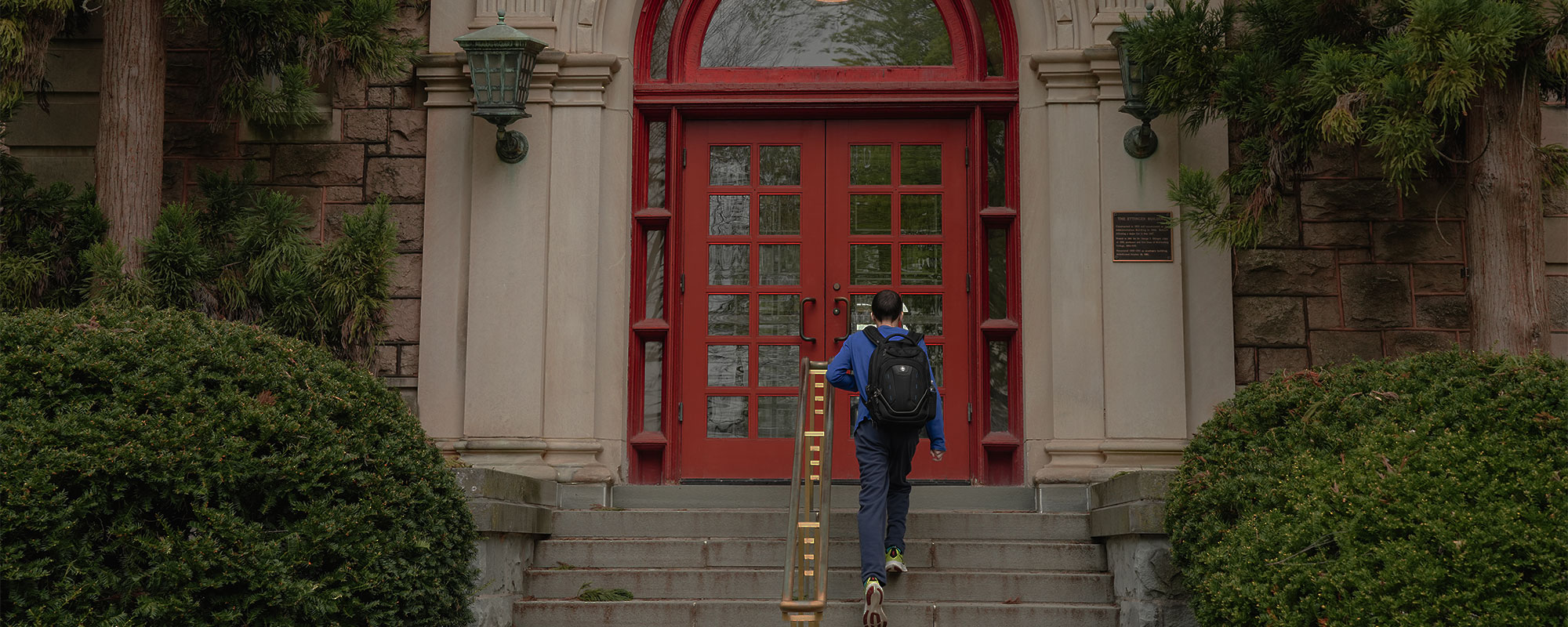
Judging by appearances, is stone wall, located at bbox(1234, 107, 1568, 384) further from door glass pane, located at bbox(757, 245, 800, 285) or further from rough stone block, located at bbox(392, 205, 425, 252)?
rough stone block, located at bbox(392, 205, 425, 252)

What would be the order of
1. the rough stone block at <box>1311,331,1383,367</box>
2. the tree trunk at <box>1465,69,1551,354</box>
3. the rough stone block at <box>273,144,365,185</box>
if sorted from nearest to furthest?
1. the tree trunk at <box>1465,69,1551,354</box>
2. the rough stone block at <box>1311,331,1383,367</box>
3. the rough stone block at <box>273,144,365,185</box>

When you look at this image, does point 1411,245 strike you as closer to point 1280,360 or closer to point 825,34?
point 1280,360

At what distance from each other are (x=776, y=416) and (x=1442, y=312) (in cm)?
410

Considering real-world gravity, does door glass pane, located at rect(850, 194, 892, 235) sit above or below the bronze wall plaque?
above

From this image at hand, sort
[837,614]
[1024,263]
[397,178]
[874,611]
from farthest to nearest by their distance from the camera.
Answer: [397,178], [1024,263], [837,614], [874,611]

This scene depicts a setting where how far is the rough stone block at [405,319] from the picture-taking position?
26.1 ft

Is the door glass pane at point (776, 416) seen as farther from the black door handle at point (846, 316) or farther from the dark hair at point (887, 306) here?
the dark hair at point (887, 306)

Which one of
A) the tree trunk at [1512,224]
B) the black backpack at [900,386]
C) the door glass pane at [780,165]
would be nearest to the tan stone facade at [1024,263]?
the door glass pane at [780,165]

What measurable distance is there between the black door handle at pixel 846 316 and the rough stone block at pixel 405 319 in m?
2.61

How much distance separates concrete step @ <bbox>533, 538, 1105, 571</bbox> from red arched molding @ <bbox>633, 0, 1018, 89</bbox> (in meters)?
3.17

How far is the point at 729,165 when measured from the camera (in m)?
8.38

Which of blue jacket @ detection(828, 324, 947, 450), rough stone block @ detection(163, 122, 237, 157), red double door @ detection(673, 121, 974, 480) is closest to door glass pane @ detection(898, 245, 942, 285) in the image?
red double door @ detection(673, 121, 974, 480)

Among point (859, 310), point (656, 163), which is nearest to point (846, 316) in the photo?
point (859, 310)

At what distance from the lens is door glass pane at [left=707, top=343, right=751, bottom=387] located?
820 centimetres
